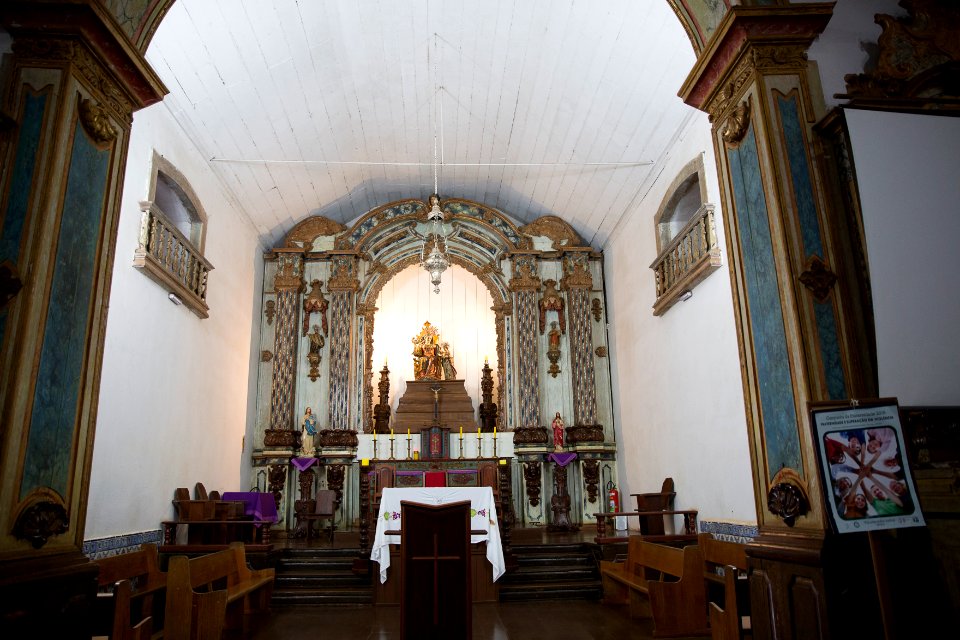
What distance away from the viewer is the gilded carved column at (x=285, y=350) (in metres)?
10.5

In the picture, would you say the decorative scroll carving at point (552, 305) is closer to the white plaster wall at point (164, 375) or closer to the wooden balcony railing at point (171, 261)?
the white plaster wall at point (164, 375)

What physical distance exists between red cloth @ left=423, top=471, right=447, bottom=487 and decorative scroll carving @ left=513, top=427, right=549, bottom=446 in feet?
8.05

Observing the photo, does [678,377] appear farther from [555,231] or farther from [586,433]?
[555,231]

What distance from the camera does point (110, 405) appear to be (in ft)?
20.1

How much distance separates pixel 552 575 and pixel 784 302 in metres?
4.62

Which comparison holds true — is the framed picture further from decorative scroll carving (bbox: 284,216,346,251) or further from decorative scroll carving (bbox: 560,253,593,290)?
decorative scroll carving (bbox: 284,216,346,251)

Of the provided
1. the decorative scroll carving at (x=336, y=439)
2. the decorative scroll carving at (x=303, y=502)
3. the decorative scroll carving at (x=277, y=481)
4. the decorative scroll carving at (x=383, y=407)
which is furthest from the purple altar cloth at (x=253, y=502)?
the decorative scroll carving at (x=383, y=407)

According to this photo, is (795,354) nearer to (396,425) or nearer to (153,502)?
(153,502)

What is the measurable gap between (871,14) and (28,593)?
19.5 ft

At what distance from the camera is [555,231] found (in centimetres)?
1162

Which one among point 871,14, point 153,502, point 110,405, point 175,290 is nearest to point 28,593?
point 110,405

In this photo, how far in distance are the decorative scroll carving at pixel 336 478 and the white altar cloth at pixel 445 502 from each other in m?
3.57

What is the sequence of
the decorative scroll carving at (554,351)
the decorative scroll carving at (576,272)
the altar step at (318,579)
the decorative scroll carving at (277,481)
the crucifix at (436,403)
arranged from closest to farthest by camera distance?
the altar step at (318,579) < the decorative scroll carving at (277,481) < the decorative scroll carving at (554,351) < the crucifix at (436,403) < the decorative scroll carving at (576,272)

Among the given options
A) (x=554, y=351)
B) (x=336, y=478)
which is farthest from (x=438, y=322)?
(x=336, y=478)
